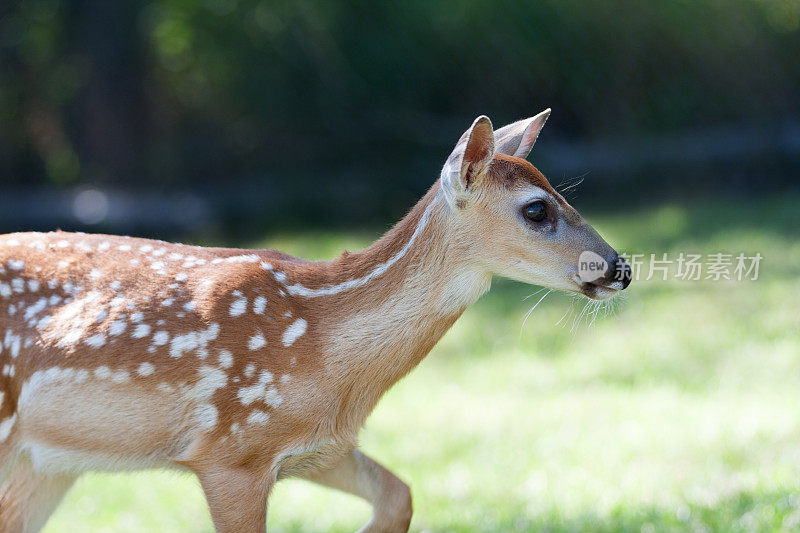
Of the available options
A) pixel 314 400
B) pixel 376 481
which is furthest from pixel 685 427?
pixel 314 400

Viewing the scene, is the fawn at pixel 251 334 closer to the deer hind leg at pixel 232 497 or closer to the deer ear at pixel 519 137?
the deer hind leg at pixel 232 497

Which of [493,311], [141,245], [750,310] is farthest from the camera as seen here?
[493,311]

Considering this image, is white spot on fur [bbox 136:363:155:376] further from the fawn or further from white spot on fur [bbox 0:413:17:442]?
white spot on fur [bbox 0:413:17:442]

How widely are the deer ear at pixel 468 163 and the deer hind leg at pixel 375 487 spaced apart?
1.11 meters

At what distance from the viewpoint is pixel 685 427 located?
6.35m

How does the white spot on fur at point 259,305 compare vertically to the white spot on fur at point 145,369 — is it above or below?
above

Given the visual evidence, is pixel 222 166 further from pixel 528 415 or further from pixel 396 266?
pixel 396 266

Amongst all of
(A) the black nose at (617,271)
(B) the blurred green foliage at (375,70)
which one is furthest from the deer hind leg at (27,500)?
(B) the blurred green foliage at (375,70)

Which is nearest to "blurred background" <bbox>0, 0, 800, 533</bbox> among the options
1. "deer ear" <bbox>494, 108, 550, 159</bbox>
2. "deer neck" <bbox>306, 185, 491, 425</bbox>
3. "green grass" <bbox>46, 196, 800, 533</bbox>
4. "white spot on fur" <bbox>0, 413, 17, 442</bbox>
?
"green grass" <bbox>46, 196, 800, 533</bbox>

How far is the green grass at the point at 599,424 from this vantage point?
500 cm

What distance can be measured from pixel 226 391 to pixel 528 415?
157 inches

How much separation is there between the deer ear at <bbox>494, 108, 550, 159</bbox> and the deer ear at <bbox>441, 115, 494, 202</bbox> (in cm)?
43

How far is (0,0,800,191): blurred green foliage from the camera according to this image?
12.1m

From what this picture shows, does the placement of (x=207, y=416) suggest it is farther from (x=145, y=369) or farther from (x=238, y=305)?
(x=238, y=305)
